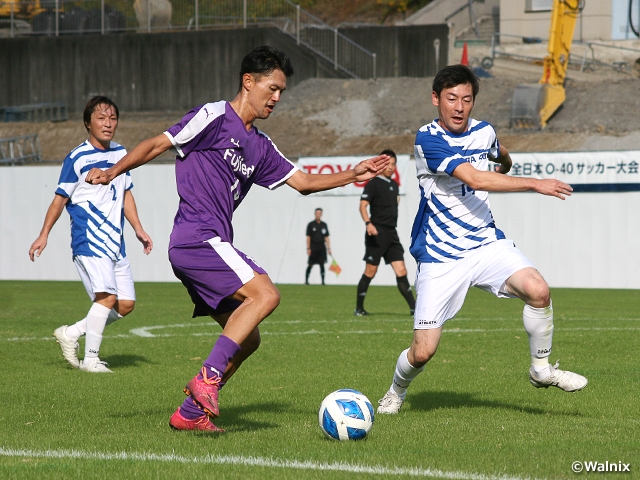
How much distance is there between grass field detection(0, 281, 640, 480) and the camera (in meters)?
4.69

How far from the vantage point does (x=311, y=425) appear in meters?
5.88

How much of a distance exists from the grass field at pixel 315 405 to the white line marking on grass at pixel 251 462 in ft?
0.03

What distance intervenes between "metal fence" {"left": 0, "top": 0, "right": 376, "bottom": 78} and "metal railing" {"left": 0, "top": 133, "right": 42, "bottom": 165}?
6.20m

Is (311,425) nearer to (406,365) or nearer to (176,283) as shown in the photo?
(406,365)

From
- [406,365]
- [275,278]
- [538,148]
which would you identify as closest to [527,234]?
[275,278]

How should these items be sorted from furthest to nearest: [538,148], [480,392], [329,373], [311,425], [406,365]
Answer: [538,148] → [329,373] → [480,392] → [406,365] → [311,425]

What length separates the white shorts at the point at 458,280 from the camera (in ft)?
20.7

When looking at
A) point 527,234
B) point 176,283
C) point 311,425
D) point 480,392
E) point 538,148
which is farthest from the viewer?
point 538,148

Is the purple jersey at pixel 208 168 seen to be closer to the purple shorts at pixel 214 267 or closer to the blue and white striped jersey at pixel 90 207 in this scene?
the purple shorts at pixel 214 267

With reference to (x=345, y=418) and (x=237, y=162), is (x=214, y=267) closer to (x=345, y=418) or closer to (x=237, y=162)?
(x=237, y=162)

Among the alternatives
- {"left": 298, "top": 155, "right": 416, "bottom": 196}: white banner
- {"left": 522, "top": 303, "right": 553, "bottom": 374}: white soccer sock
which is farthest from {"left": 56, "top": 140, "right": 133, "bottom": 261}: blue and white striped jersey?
{"left": 298, "top": 155, "right": 416, "bottom": 196}: white banner

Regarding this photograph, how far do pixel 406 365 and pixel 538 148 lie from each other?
79.4 ft

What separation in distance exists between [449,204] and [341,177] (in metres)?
0.91

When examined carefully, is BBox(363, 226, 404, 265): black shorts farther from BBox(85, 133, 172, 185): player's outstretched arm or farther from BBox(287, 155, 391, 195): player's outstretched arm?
BBox(85, 133, 172, 185): player's outstretched arm
